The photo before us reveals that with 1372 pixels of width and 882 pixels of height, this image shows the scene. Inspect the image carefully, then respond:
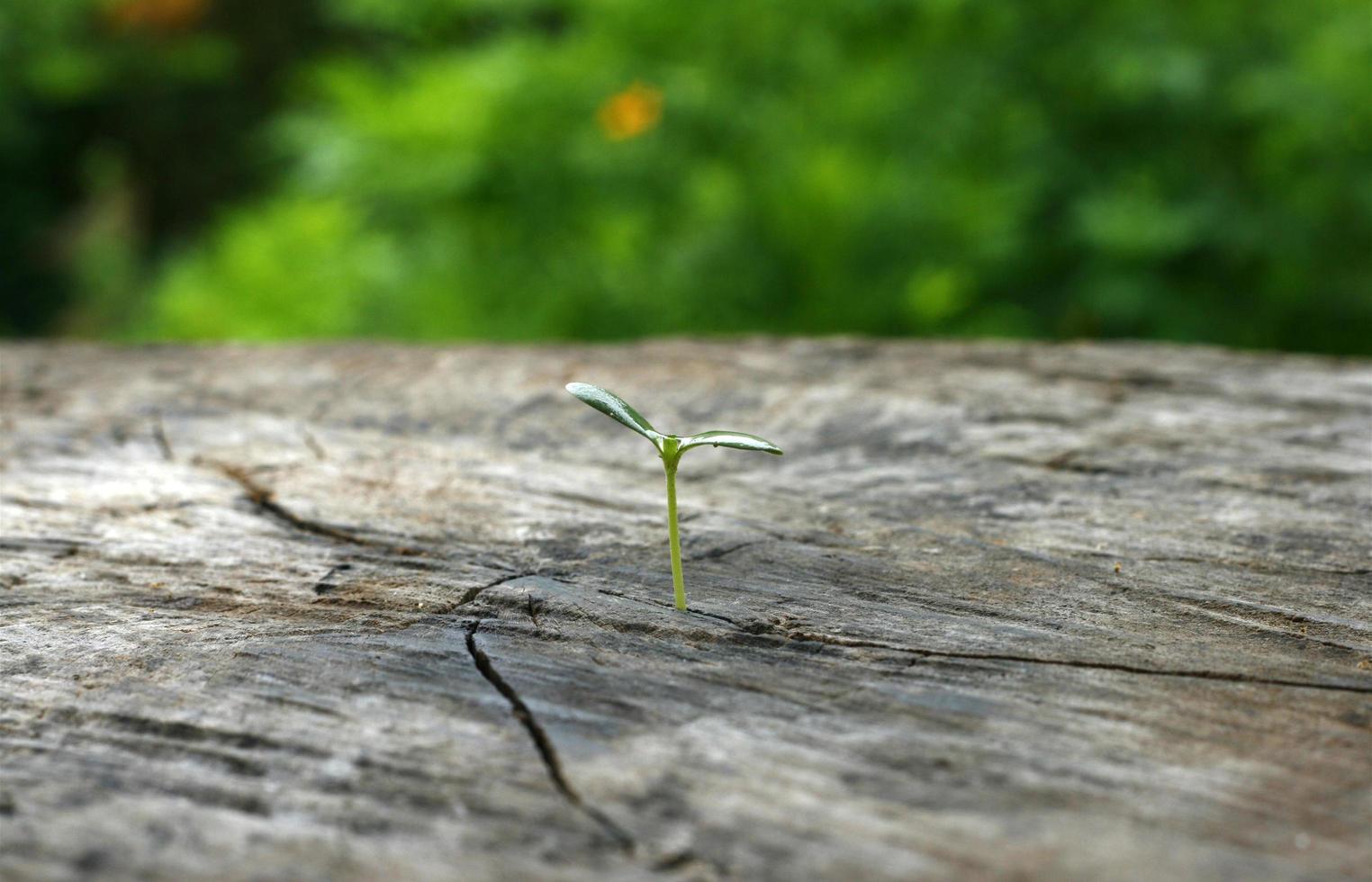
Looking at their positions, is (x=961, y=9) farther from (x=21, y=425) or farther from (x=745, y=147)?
(x=21, y=425)

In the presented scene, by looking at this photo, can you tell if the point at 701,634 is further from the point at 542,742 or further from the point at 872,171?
the point at 872,171

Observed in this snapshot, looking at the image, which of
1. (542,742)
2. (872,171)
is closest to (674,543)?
(542,742)

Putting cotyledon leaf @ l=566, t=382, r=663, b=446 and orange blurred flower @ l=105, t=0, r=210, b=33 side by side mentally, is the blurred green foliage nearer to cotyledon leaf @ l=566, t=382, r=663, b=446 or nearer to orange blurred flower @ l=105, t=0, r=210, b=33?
cotyledon leaf @ l=566, t=382, r=663, b=446

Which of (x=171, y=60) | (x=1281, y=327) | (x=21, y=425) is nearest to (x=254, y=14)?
(x=171, y=60)

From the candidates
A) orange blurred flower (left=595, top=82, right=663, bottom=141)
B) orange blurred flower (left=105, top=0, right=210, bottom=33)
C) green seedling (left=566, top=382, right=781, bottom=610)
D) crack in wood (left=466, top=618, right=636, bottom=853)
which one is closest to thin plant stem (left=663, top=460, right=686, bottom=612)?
green seedling (left=566, top=382, right=781, bottom=610)

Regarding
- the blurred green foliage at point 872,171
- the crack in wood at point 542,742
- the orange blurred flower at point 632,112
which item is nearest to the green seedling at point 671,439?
the crack in wood at point 542,742

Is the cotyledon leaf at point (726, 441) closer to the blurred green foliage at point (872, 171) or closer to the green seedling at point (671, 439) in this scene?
the green seedling at point (671, 439)
